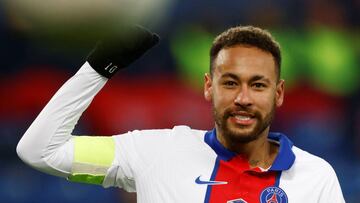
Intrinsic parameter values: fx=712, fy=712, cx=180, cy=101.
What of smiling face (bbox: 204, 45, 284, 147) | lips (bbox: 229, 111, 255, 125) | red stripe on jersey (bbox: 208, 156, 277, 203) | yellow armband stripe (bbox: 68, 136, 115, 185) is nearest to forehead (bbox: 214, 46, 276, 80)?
smiling face (bbox: 204, 45, 284, 147)

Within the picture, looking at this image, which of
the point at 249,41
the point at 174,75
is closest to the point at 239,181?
the point at 249,41

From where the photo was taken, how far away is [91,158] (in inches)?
67.5

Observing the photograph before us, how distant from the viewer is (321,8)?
3.92 meters

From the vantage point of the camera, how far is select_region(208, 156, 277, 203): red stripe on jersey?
1735mm

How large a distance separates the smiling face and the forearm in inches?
11.5

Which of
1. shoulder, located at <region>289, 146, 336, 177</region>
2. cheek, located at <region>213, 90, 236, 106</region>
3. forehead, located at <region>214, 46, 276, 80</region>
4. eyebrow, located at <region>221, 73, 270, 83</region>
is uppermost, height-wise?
forehead, located at <region>214, 46, 276, 80</region>

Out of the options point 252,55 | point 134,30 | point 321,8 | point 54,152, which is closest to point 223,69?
point 252,55

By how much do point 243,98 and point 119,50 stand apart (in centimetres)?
32

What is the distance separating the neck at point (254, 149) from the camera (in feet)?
5.93

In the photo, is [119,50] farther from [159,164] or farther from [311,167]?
[311,167]

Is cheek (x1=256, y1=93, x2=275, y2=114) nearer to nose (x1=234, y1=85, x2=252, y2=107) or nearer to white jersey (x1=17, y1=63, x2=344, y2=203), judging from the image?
nose (x1=234, y1=85, x2=252, y2=107)

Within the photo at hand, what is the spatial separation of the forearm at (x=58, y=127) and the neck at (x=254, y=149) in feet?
1.18

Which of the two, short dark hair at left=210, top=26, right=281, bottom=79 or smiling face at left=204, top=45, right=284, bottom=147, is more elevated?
short dark hair at left=210, top=26, right=281, bottom=79

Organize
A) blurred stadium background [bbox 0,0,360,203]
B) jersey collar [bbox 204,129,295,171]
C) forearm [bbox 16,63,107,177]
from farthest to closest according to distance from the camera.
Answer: blurred stadium background [bbox 0,0,360,203] < jersey collar [bbox 204,129,295,171] < forearm [bbox 16,63,107,177]
